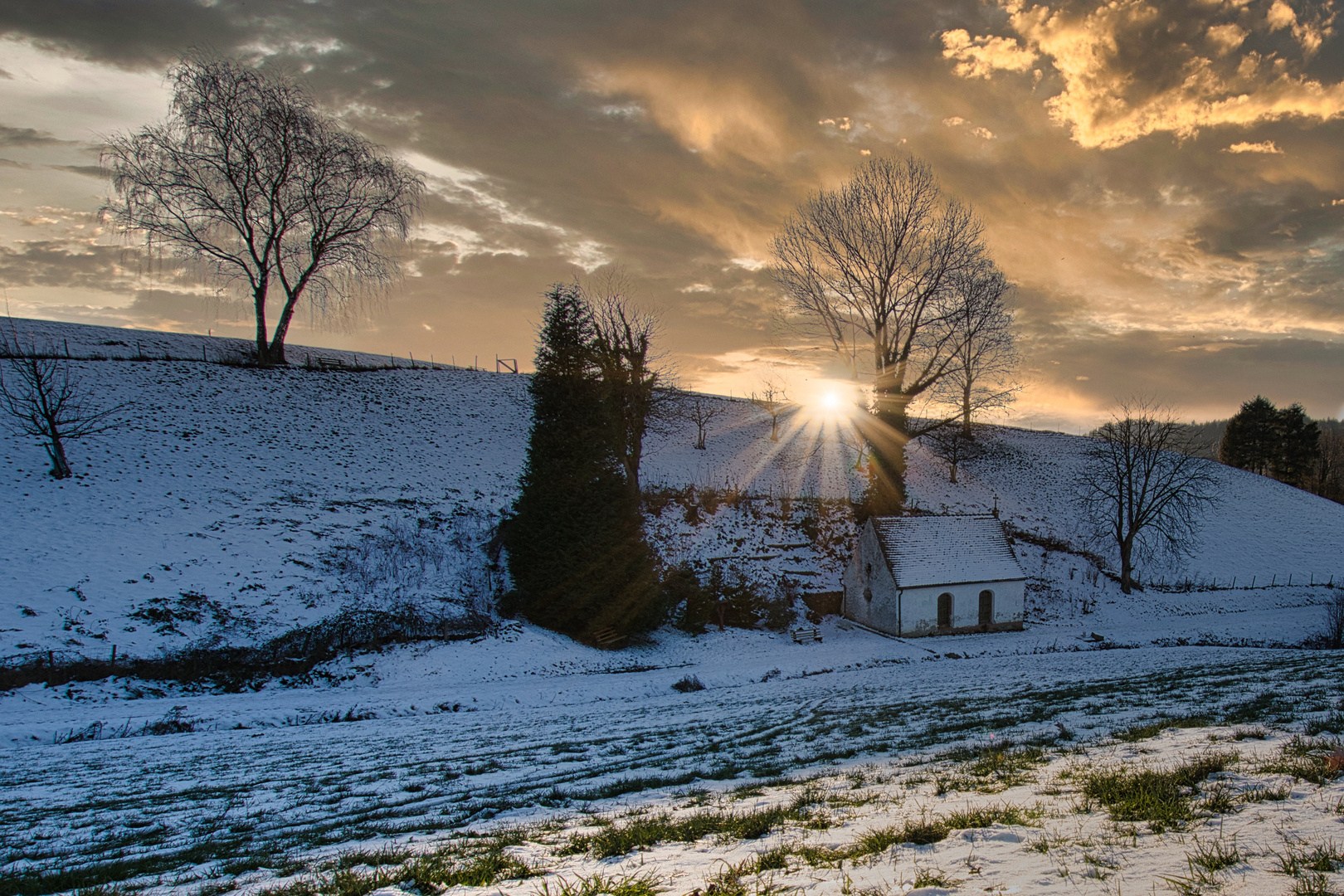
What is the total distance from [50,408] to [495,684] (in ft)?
83.0

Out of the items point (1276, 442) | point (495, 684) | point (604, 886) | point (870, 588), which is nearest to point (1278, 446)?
point (1276, 442)

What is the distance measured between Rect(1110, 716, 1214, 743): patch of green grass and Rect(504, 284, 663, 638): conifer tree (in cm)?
1730

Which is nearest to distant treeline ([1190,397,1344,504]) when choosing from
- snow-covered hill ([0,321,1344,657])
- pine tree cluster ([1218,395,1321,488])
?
pine tree cluster ([1218,395,1321,488])

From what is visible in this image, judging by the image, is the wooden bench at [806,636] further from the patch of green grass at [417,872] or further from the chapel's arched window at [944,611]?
the patch of green grass at [417,872]

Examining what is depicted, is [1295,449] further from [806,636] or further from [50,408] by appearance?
[50,408]

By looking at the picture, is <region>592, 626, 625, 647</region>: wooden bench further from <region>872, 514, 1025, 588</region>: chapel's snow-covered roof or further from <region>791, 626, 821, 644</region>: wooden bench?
<region>872, 514, 1025, 588</region>: chapel's snow-covered roof

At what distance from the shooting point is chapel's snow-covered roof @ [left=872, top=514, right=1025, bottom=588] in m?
27.0

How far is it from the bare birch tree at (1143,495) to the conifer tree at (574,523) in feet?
98.8

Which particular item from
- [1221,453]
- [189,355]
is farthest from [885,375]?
[1221,453]

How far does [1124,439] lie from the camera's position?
1467 inches

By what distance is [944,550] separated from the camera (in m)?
28.2

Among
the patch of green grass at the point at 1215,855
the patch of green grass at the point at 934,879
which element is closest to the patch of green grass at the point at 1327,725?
the patch of green grass at the point at 1215,855

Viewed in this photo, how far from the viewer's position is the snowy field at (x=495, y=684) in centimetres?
508

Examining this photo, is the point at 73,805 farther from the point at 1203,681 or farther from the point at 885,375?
the point at 885,375
